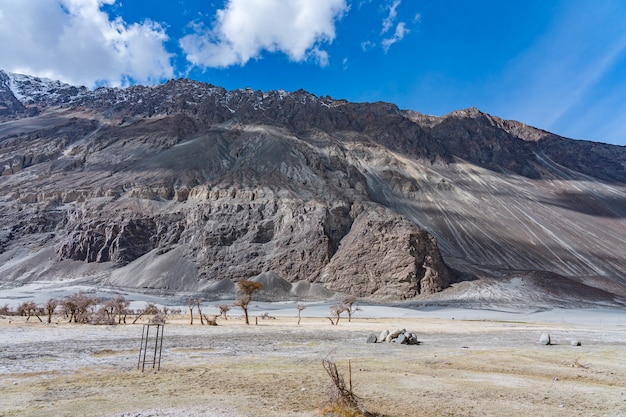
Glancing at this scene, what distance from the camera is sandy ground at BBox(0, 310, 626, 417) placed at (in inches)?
378

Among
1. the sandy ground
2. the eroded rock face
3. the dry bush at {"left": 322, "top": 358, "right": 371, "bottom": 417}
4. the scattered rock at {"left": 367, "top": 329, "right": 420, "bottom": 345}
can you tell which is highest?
the eroded rock face

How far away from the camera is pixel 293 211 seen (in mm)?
98750

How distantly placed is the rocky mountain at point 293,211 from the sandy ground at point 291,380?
58.7 meters

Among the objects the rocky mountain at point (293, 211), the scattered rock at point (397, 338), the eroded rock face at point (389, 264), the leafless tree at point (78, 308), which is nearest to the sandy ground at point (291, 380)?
the scattered rock at point (397, 338)

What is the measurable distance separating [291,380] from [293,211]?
8605 centimetres

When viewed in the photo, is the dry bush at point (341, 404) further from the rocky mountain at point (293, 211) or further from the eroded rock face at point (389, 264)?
the eroded rock face at point (389, 264)

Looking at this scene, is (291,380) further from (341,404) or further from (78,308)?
(78,308)

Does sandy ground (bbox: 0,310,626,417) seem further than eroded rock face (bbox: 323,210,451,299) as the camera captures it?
No

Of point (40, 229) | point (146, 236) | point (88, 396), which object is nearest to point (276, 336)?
point (88, 396)

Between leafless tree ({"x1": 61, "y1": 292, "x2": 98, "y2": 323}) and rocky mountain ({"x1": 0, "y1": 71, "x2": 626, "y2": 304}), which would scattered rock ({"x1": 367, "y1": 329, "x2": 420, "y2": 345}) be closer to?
leafless tree ({"x1": 61, "y1": 292, "x2": 98, "y2": 323})

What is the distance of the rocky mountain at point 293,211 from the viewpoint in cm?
8375

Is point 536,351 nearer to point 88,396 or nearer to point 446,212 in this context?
point 88,396

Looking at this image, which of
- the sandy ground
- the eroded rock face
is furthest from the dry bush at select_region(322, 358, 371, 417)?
the eroded rock face

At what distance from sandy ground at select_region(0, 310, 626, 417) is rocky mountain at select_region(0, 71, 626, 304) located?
58.7 m
